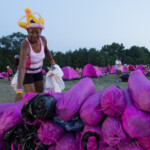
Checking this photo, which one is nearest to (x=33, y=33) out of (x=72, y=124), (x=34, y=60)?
(x=34, y=60)

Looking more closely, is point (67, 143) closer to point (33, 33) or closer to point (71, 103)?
point (71, 103)

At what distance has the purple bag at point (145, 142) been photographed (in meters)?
1.09

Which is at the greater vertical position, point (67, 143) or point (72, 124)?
point (72, 124)

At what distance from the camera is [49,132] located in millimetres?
1251

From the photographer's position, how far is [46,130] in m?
1.25

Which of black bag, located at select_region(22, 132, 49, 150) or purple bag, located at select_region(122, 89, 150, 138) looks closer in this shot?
purple bag, located at select_region(122, 89, 150, 138)

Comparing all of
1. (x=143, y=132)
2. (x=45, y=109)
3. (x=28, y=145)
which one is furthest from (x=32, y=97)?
(x=143, y=132)

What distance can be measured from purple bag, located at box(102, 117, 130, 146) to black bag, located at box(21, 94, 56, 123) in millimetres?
387

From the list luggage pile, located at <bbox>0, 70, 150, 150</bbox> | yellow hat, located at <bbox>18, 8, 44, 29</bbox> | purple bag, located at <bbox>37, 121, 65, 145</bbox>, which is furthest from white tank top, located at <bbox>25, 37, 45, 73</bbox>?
purple bag, located at <bbox>37, 121, 65, 145</bbox>

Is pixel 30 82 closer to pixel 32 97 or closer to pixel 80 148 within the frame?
pixel 32 97

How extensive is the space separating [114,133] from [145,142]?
0.68 feet

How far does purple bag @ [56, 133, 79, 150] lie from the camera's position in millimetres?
1271

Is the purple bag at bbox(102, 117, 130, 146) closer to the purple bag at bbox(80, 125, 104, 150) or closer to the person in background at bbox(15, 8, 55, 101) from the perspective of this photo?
the purple bag at bbox(80, 125, 104, 150)

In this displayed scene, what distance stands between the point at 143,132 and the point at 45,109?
634 mm
